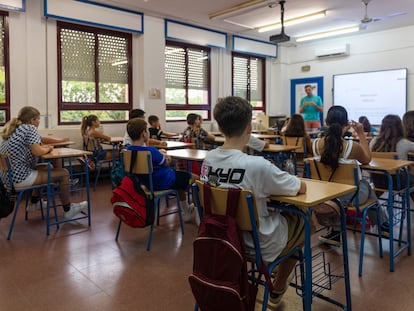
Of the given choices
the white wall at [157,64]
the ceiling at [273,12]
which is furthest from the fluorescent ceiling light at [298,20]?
the white wall at [157,64]

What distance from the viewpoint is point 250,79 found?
9719mm

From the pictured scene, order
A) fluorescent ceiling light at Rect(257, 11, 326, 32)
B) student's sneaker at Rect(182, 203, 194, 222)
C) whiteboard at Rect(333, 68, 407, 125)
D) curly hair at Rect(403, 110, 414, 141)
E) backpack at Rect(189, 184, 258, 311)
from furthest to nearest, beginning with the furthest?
whiteboard at Rect(333, 68, 407, 125) → fluorescent ceiling light at Rect(257, 11, 326, 32) → student's sneaker at Rect(182, 203, 194, 222) → curly hair at Rect(403, 110, 414, 141) → backpack at Rect(189, 184, 258, 311)

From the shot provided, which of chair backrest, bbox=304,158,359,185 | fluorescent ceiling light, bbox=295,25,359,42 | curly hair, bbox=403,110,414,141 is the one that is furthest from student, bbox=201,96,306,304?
fluorescent ceiling light, bbox=295,25,359,42

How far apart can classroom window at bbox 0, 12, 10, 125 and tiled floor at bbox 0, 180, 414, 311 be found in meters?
2.60

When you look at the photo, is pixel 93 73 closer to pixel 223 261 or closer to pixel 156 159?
pixel 156 159

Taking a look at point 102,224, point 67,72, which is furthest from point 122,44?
point 102,224

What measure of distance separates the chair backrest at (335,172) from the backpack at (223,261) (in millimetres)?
1257

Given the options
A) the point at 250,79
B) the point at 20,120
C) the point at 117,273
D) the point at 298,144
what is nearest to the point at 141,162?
the point at 117,273

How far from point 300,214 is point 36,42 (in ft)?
18.1

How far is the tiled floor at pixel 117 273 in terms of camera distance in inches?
87.4

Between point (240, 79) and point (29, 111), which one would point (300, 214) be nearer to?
point (29, 111)

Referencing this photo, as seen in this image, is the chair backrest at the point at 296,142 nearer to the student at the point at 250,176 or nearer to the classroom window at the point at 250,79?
the student at the point at 250,176

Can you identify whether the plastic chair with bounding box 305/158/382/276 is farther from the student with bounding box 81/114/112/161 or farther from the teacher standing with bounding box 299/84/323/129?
the teacher standing with bounding box 299/84/323/129

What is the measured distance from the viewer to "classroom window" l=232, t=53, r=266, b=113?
9328 millimetres
